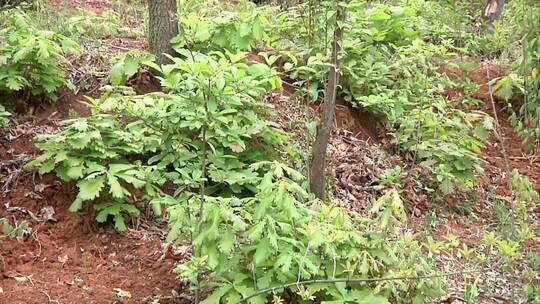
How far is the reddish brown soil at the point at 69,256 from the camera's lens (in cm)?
408

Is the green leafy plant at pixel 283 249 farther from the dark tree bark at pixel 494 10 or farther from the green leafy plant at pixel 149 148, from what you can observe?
the dark tree bark at pixel 494 10

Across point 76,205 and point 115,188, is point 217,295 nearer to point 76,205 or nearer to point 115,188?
point 115,188

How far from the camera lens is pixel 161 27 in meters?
6.22

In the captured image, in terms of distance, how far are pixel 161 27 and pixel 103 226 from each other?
2315 mm

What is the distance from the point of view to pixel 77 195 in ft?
15.3

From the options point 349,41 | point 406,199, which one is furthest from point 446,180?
point 349,41

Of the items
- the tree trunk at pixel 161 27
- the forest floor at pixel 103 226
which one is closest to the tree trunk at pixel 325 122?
the forest floor at pixel 103 226

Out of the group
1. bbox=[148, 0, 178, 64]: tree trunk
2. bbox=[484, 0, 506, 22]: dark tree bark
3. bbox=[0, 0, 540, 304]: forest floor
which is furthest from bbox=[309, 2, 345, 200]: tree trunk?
bbox=[484, 0, 506, 22]: dark tree bark

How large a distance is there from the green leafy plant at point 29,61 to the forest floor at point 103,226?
29 cm

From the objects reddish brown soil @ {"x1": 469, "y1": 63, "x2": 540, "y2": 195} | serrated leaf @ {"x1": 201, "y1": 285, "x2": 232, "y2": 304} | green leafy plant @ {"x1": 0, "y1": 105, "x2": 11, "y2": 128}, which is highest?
green leafy plant @ {"x1": 0, "y1": 105, "x2": 11, "y2": 128}

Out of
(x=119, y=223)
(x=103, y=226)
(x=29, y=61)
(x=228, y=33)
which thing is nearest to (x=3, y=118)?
(x=29, y=61)

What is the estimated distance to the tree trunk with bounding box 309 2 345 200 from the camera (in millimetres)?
4891

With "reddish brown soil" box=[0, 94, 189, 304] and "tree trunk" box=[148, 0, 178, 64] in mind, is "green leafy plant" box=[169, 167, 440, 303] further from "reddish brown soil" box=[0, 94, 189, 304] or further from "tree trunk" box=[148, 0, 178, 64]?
"tree trunk" box=[148, 0, 178, 64]

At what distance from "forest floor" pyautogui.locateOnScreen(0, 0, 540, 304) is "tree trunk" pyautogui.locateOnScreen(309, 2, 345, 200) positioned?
621 mm
